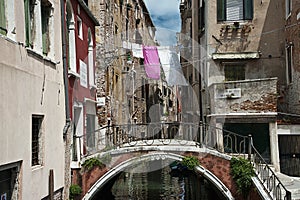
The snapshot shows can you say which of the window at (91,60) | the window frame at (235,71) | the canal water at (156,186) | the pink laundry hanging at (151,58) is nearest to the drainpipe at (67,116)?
the canal water at (156,186)

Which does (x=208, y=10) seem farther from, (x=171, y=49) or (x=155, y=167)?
(x=155, y=167)

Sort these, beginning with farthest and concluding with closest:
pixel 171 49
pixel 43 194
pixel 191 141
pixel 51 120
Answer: pixel 171 49
pixel 191 141
pixel 51 120
pixel 43 194

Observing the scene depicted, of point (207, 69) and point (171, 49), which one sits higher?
point (171, 49)

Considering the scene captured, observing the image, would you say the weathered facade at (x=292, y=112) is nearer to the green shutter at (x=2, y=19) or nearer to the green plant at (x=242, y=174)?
the green plant at (x=242, y=174)

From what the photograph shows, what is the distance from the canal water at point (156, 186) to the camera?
1559 cm

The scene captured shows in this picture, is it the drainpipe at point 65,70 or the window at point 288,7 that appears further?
the window at point 288,7

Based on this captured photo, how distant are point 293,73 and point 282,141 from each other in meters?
2.09

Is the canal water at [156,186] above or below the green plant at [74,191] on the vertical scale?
below

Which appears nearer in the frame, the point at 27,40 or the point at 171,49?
the point at 27,40

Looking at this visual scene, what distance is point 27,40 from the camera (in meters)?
8.11

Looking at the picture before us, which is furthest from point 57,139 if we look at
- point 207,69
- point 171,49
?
point 171,49

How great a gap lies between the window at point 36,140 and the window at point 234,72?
24.3 ft

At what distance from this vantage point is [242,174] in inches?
424

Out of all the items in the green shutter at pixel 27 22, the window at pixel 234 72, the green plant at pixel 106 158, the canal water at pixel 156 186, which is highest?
the green shutter at pixel 27 22
